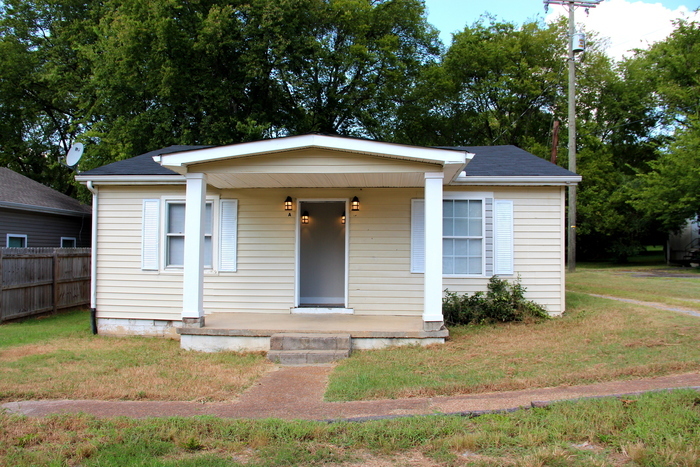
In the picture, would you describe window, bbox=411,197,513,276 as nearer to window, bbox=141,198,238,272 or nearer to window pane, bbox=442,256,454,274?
window pane, bbox=442,256,454,274

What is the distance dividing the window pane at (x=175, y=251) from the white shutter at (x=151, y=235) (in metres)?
0.23

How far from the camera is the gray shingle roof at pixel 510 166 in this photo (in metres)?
8.54

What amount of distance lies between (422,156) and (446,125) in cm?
2227

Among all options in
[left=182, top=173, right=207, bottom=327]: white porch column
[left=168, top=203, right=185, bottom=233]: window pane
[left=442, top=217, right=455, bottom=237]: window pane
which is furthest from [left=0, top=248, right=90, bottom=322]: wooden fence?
[left=442, top=217, right=455, bottom=237]: window pane

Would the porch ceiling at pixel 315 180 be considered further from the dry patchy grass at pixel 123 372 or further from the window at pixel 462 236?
the dry patchy grass at pixel 123 372

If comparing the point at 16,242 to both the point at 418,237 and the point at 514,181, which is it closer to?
the point at 418,237

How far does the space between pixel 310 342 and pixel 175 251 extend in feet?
12.0

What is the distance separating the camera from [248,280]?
29.3ft

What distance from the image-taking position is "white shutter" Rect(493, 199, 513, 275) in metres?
8.66

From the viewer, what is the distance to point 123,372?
594 centimetres

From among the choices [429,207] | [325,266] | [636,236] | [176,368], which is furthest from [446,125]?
[176,368]

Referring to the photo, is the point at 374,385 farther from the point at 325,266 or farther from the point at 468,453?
the point at 325,266

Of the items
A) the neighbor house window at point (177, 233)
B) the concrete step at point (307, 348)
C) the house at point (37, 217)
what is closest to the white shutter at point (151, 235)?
the neighbor house window at point (177, 233)

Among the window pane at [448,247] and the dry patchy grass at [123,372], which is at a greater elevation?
the window pane at [448,247]
